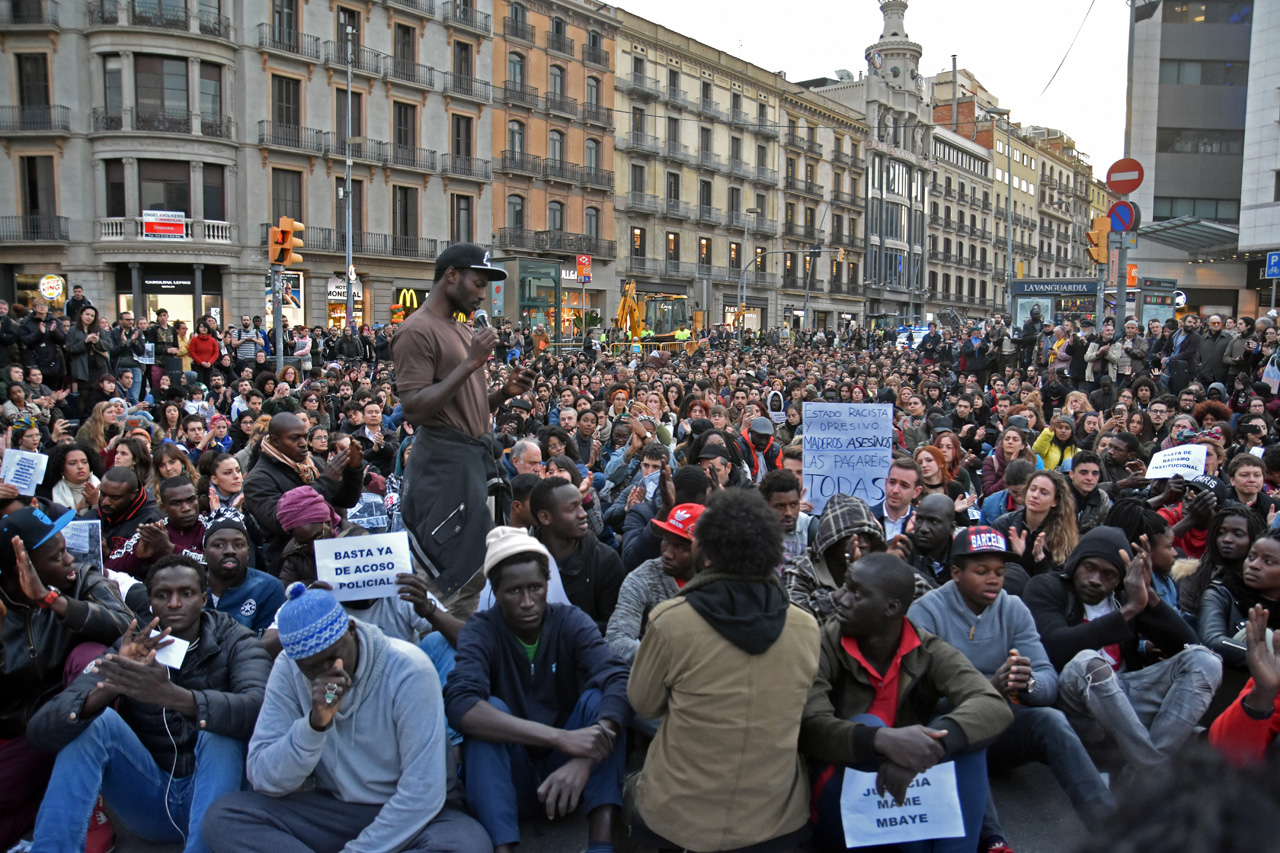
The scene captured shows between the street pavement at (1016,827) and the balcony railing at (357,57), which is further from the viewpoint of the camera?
the balcony railing at (357,57)

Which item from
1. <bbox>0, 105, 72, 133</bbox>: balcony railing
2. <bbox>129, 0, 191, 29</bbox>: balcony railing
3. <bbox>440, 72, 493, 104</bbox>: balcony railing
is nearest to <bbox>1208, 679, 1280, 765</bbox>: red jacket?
<bbox>129, 0, 191, 29</bbox>: balcony railing

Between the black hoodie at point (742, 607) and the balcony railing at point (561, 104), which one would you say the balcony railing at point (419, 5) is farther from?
the black hoodie at point (742, 607)

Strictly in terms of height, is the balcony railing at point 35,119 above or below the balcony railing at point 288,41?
below

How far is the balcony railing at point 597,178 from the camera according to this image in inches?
1881

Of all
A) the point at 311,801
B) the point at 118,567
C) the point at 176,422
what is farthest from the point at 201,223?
the point at 311,801

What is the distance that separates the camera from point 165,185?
106 feet

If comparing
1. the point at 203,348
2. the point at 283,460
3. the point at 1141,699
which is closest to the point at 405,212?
the point at 203,348

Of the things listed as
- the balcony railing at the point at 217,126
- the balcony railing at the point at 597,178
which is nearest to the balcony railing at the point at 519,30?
the balcony railing at the point at 597,178

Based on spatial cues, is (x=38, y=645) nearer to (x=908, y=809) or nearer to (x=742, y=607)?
(x=742, y=607)

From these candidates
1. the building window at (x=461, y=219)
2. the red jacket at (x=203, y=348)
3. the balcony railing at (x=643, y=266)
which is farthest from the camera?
the balcony railing at (x=643, y=266)

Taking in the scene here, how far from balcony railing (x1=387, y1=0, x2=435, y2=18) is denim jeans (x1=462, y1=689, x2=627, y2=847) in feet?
132

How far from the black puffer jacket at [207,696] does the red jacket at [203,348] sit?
1346cm

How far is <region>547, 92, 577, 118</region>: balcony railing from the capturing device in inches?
1789

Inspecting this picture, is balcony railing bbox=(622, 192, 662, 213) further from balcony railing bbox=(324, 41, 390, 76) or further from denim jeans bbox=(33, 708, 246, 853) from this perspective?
denim jeans bbox=(33, 708, 246, 853)
